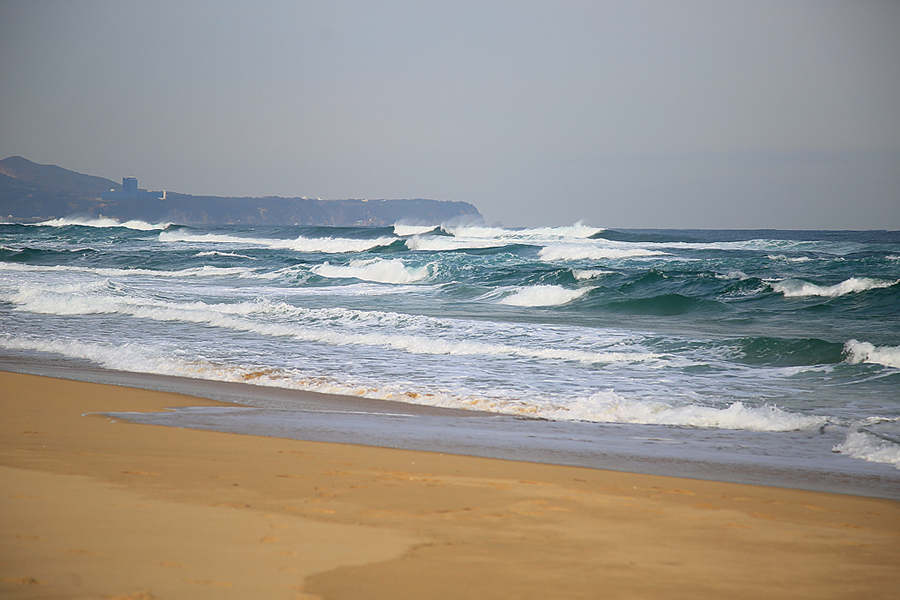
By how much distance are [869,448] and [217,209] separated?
466 feet

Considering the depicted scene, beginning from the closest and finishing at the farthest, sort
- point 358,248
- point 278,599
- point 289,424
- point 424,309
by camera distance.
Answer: point 278,599, point 289,424, point 424,309, point 358,248

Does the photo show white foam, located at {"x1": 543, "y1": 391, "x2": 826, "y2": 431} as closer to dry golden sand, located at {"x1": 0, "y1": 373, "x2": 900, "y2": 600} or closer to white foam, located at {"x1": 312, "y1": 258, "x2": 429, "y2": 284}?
dry golden sand, located at {"x1": 0, "y1": 373, "x2": 900, "y2": 600}

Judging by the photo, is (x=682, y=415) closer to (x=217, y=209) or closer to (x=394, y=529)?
(x=394, y=529)

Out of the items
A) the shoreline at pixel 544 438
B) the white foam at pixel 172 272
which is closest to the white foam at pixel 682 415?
→ the shoreline at pixel 544 438

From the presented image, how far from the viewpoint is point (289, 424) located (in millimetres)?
5766

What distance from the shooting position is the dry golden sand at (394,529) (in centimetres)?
244

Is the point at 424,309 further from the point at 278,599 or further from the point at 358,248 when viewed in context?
the point at 358,248

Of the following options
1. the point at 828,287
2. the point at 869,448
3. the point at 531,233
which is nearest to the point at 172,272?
the point at 828,287

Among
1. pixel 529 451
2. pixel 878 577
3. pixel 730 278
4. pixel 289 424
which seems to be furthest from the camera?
pixel 730 278

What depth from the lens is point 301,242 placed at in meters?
47.6

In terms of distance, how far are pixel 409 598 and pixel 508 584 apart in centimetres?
40

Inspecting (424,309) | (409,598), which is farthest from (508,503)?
(424,309)

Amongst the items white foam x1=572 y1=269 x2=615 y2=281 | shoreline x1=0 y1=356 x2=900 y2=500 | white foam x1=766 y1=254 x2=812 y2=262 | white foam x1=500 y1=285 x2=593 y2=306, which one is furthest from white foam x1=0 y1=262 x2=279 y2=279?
white foam x1=766 y1=254 x2=812 y2=262

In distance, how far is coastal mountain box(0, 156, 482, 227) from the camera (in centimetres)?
12088
